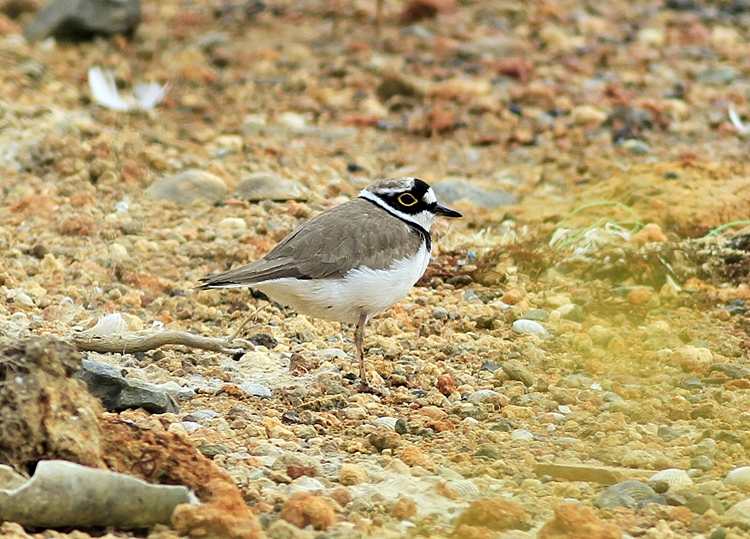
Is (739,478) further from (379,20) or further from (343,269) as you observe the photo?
(379,20)

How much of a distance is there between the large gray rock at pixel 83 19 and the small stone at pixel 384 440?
8.52 metres

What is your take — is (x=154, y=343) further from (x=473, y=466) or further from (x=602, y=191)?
(x=602, y=191)

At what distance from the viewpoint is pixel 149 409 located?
460cm

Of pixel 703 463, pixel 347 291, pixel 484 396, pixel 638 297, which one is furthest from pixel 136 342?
pixel 638 297

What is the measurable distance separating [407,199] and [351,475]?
1979 millimetres

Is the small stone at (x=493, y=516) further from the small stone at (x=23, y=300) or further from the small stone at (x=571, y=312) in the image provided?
the small stone at (x=23, y=300)

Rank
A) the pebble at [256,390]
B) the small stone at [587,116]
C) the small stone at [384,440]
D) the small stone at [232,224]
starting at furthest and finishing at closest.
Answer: the small stone at [587,116] < the small stone at [232,224] < the pebble at [256,390] < the small stone at [384,440]

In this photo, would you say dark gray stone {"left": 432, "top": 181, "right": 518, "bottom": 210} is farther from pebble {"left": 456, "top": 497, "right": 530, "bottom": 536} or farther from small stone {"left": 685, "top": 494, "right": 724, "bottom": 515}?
pebble {"left": 456, "top": 497, "right": 530, "bottom": 536}

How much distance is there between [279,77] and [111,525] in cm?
831

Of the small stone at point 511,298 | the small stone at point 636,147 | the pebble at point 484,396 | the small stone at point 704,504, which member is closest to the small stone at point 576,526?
the small stone at point 704,504

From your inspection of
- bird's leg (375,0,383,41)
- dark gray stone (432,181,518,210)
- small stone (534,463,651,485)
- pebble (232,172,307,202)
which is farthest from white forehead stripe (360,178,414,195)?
bird's leg (375,0,383,41)

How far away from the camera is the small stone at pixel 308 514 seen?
370 cm

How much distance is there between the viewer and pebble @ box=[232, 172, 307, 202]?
25.5 feet

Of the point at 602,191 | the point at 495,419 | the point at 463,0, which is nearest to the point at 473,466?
the point at 495,419
